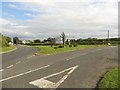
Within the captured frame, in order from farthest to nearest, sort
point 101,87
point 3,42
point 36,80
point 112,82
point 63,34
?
point 3,42 < point 63,34 < point 36,80 < point 112,82 < point 101,87

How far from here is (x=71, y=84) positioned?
378 inches

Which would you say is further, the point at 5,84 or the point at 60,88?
the point at 5,84

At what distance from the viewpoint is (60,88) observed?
8.82 metres

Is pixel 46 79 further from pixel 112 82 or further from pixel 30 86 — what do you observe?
pixel 112 82

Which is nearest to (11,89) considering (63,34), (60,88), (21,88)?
(21,88)

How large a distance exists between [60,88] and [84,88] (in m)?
0.92

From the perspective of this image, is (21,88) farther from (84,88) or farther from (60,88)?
(84,88)

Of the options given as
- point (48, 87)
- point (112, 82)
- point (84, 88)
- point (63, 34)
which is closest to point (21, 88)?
point (48, 87)

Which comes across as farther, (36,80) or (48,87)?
(36,80)

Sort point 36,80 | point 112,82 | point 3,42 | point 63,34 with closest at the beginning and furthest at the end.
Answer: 1. point 112,82
2. point 36,80
3. point 63,34
4. point 3,42

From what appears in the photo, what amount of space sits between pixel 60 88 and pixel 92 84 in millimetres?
1593

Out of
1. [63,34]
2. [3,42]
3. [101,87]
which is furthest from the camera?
[3,42]

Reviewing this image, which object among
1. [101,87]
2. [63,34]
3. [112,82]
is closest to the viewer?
[101,87]

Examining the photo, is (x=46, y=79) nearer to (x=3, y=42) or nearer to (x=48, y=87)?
(x=48, y=87)
